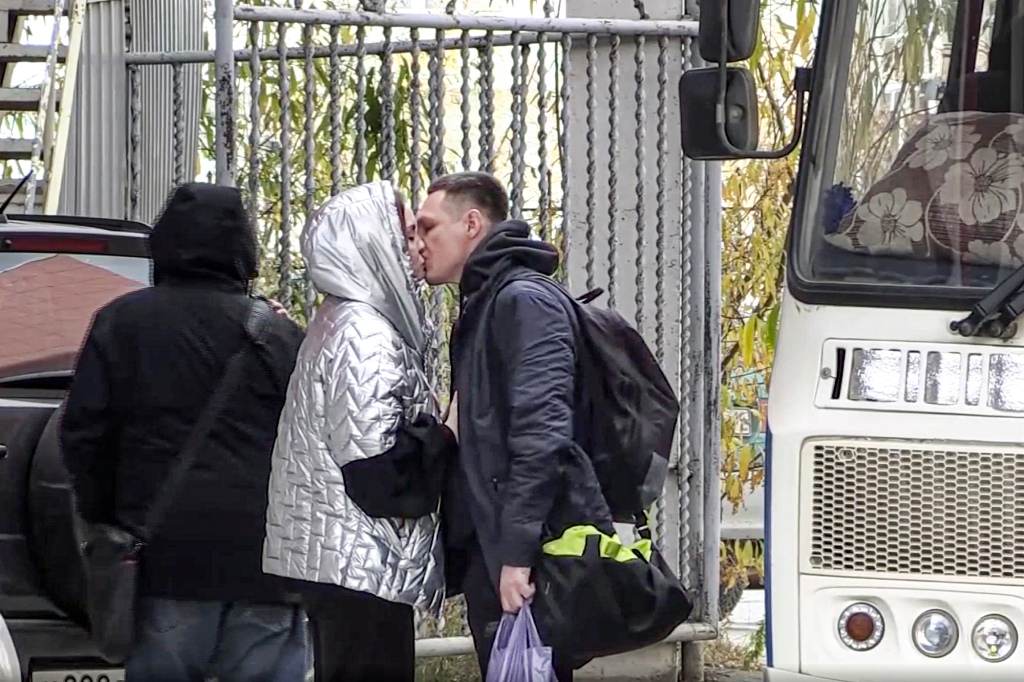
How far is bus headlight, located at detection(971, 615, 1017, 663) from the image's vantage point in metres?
3.92

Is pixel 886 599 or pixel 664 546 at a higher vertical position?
pixel 886 599

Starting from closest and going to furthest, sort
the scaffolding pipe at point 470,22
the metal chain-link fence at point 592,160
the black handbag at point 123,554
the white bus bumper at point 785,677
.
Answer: the white bus bumper at point 785,677 < the black handbag at point 123,554 < the scaffolding pipe at point 470,22 < the metal chain-link fence at point 592,160

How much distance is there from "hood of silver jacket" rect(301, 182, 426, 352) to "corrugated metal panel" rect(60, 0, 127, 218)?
6440mm

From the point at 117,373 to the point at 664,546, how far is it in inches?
123

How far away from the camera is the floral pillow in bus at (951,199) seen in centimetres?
412

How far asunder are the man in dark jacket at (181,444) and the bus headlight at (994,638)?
1.74m

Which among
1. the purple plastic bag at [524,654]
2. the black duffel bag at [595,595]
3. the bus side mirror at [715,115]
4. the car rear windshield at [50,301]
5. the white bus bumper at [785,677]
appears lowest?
the white bus bumper at [785,677]

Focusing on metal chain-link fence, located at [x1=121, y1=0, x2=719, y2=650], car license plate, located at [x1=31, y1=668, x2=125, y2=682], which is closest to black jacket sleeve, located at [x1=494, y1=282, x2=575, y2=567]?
car license plate, located at [x1=31, y1=668, x2=125, y2=682]

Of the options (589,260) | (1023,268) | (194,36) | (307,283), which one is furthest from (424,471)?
(194,36)

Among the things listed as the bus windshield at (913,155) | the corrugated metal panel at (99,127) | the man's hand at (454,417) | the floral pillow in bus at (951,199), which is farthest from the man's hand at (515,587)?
the corrugated metal panel at (99,127)

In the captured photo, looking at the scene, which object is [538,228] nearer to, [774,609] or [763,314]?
[763,314]

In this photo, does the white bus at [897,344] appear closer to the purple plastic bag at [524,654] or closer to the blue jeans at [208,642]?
the purple plastic bag at [524,654]

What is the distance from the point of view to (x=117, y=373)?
426 cm

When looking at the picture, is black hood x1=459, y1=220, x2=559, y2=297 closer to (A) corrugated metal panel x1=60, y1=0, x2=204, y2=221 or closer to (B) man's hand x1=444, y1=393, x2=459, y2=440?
(B) man's hand x1=444, y1=393, x2=459, y2=440
